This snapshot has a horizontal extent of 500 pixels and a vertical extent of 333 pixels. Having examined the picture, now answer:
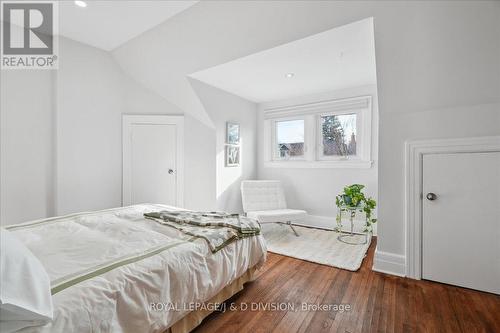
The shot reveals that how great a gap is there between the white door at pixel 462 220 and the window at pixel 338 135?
164 centimetres

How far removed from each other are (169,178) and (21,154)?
1.73 m

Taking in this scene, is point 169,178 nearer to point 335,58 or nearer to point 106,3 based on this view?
point 106,3

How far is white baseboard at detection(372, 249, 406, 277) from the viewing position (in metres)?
2.24

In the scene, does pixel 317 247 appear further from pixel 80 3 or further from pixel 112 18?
pixel 80 3

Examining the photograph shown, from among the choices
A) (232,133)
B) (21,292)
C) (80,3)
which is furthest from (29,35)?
(21,292)

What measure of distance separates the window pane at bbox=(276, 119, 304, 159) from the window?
14.5 inches

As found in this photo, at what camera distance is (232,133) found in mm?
3998

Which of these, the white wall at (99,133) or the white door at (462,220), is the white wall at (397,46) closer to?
the white door at (462,220)

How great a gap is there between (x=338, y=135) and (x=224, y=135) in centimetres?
183

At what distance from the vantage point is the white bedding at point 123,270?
0.95 meters

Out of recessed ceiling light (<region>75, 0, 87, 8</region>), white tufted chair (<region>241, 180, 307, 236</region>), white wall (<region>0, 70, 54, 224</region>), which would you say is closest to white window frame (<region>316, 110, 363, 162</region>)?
white tufted chair (<region>241, 180, 307, 236</region>)

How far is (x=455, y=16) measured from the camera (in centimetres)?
165

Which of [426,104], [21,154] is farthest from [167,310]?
[21,154]

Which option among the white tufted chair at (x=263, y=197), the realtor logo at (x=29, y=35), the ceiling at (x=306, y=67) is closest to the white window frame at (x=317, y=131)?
the ceiling at (x=306, y=67)
